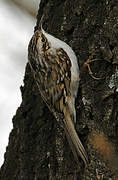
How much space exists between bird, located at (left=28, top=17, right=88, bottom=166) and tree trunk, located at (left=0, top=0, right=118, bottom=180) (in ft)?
0.12

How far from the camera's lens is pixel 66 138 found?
2.00 metres

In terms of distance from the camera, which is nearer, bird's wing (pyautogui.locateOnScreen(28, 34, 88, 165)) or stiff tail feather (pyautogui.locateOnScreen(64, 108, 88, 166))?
stiff tail feather (pyautogui.locateOnScreen(64, 108, 88, 166))

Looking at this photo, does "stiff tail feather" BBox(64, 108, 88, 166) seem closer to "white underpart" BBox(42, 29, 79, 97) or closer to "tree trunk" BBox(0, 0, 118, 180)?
"tree trunk" BBox(0, 0, 118, 180)

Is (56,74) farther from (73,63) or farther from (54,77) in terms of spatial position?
(73,63)

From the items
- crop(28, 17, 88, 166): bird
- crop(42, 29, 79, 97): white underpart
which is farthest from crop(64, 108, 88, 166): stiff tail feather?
crop(42, 29, 79, 97): white underpart

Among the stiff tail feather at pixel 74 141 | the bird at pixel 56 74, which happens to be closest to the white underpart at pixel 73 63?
the bird at pixel 56 74

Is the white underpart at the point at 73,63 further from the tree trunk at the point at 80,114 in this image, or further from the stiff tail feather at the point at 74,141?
the stiff tail feather at the point at 74,141

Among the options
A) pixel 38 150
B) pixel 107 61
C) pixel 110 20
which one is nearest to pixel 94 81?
pixel 107 61

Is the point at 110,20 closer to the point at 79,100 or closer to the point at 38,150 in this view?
the point at 79,100

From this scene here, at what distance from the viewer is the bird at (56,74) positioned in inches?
81.0

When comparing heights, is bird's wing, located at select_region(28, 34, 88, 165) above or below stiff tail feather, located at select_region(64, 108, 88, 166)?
above

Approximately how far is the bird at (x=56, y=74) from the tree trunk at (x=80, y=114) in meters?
0.04

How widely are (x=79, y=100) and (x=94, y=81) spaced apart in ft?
0.39

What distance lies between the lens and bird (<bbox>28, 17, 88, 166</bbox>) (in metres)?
2.06
